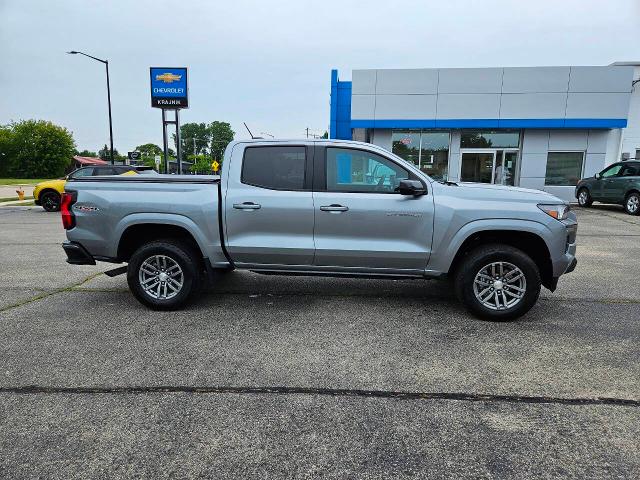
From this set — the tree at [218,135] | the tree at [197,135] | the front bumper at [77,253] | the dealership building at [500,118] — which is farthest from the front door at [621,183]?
the tree at [197,135]

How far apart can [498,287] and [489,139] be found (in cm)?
1748

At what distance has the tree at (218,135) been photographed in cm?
13950

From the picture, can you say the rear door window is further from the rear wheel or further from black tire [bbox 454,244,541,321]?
the rear wheel

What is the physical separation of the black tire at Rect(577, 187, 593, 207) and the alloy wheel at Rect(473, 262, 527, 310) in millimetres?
15624

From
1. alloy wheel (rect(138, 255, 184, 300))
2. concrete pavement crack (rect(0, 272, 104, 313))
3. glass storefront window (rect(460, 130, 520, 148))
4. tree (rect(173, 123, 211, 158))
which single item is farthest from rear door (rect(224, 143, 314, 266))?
tree (rect(173, 123, 211, 158))

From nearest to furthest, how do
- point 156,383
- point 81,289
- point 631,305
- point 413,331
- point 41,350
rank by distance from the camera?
point 156,383, point 41,350, point 413,331, point 631,305, point 81,289

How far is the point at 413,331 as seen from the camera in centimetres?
455

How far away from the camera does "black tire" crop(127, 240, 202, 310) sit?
501 cm

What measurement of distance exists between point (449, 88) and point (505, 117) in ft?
8.92

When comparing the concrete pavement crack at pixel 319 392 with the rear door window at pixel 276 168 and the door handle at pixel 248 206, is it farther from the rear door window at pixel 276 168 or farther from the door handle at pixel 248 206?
the rear door window at pixel 276 168

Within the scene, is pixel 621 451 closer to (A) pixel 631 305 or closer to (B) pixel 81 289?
(A) pixel 631 305

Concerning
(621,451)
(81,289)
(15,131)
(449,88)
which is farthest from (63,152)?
(621,451)

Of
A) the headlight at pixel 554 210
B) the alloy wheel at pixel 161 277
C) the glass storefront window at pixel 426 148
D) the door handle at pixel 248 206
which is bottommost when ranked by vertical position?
the alloy wheel at pixel 161 277

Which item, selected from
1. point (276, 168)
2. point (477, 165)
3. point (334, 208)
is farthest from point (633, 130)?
Answer: point (276, 168)
